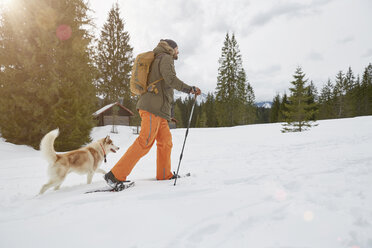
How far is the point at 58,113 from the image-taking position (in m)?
9.39

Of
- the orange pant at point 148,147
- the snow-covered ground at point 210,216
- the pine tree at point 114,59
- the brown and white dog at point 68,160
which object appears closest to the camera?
the snow-covered ground at point 210,216

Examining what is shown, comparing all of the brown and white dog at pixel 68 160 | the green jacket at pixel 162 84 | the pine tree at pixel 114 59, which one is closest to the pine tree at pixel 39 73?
the brown and white dog at pixel 68 160

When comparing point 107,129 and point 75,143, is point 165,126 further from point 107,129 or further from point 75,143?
point 107,129

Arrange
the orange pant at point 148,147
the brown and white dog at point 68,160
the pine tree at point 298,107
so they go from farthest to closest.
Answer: the pine tree at point 298,107
the brown and white dog at point 68,160
the orange pant at point 148,147

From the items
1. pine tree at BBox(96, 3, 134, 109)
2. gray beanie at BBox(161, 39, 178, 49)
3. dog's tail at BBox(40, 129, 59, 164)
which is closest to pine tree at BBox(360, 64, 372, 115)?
pine tree at BBox(96, 3, 134, 109)

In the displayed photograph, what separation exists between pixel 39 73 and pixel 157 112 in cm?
950

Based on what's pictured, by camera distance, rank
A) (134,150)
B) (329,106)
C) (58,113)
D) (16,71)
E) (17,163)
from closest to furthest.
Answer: (134,150), (17,163), (16,71), (58,113), (329,106)

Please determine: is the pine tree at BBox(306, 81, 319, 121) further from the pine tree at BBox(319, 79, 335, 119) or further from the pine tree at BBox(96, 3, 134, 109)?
the pine tree at BBox(96, 3, 134, 109)

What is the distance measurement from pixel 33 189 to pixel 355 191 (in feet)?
16.9

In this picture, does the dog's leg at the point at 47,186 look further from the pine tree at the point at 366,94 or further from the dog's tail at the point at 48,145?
the pine tree at the point at 366,94

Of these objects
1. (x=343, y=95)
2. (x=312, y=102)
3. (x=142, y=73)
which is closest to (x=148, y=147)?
(x=142, y=73)

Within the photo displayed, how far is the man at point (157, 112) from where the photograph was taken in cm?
289

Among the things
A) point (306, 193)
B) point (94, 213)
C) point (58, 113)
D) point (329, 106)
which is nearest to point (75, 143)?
point (58, 113)

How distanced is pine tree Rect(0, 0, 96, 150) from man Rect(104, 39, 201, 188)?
8.34 meters
